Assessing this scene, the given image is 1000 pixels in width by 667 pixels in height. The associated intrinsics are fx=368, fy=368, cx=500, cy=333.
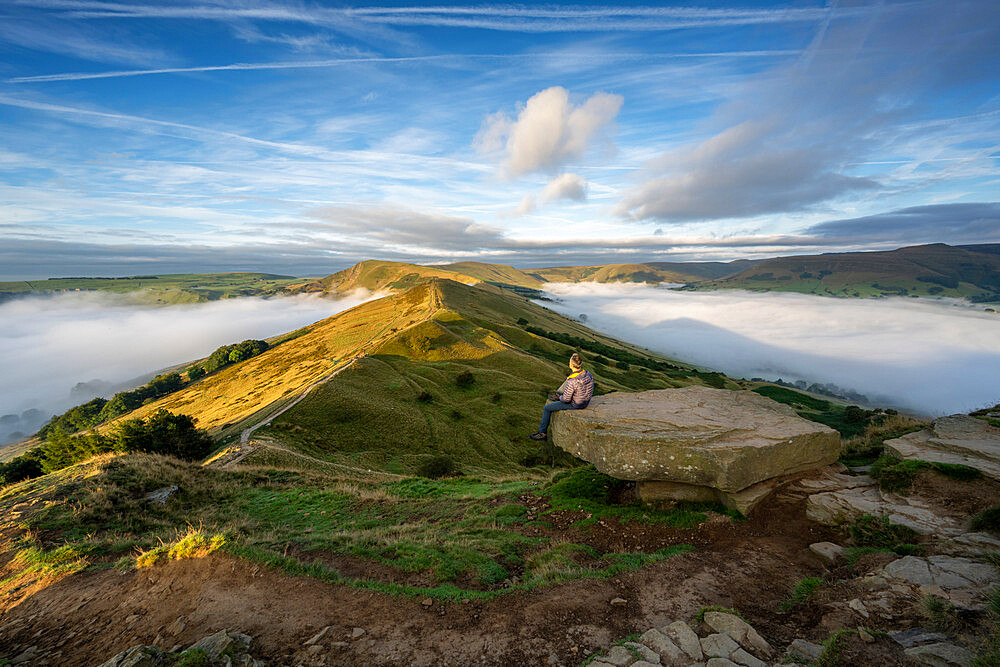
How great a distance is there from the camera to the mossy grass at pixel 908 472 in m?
10.1

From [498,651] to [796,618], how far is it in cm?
615

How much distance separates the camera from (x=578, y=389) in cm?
1545

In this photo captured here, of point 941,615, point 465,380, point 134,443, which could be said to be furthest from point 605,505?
point 465,380

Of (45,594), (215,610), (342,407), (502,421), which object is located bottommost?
(502,421)

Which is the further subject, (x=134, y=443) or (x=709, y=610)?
(x=134, y=443)

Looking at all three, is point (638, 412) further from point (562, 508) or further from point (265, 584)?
point (265, 584)

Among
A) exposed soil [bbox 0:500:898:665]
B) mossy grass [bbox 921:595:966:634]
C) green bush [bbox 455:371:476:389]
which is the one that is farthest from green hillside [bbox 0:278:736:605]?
green bush [bbox 455:371:476:389]

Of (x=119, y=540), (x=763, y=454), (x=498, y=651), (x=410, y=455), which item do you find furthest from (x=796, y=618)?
(x=410, y=455)

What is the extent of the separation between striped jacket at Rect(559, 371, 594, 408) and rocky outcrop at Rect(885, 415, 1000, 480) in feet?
32.8

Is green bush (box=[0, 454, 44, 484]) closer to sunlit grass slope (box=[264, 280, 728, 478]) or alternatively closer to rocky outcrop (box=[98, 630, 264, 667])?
sunlit grass slope (box=[264, 280, 728, 478])

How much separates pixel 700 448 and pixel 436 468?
27146 millimetres

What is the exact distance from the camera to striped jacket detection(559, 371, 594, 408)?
15391mm

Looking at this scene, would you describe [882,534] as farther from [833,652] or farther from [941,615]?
[833,652]

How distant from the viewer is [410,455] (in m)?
39.4
